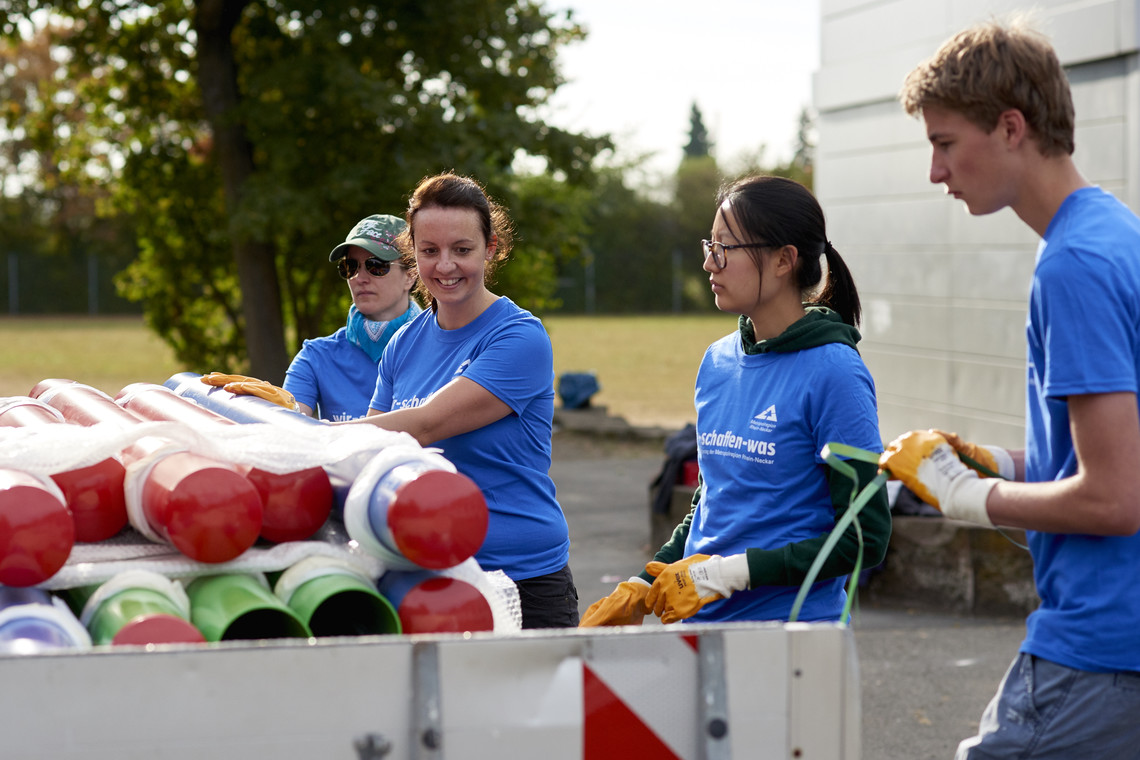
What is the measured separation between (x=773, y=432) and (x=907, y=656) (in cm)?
356

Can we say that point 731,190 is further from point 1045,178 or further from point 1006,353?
point 1006,353

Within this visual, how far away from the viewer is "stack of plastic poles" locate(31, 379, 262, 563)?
6.20 ft

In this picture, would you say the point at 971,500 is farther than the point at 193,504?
Yes

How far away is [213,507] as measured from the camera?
1895 millimetres

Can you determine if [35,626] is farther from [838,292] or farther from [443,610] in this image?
[838,292]

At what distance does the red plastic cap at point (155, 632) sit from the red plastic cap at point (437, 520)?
34 cm

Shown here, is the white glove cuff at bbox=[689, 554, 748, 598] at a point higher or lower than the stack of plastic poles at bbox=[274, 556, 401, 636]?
lower

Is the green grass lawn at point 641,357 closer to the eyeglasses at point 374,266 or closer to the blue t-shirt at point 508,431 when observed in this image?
the eyeglasses at point 374,266

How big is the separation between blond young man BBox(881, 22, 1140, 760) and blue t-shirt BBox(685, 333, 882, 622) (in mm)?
403

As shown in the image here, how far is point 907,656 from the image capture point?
5.76 m

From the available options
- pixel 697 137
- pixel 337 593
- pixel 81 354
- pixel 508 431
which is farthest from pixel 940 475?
pixel 697 137

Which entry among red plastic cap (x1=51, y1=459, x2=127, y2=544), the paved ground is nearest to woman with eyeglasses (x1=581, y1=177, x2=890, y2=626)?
red plastic cap (x1=51, y1=459, x2=127, y2=544)

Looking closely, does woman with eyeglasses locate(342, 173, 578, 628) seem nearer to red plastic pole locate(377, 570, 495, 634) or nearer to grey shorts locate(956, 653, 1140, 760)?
red plastic pole locate(377, 570, 495, 634)

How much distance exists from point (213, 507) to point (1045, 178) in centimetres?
145
